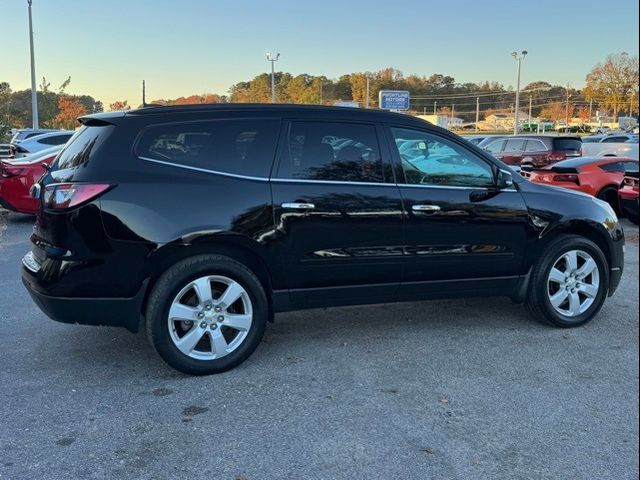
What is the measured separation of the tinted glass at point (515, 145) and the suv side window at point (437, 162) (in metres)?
15.4

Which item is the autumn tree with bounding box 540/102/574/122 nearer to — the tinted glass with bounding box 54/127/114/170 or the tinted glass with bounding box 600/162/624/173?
the tinted glass with bounding box 600/162/624/173

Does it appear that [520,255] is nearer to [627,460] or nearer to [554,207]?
[554,207]

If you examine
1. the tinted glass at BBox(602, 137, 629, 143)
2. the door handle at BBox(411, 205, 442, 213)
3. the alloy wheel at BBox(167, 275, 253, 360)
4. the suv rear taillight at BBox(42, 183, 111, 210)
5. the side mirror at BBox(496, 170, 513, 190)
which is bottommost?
the alloy wheel at BBox(167, 275, 253, 360)

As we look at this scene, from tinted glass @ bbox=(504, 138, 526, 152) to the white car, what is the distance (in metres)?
13.3

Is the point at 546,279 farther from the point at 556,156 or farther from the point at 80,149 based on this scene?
the point at 556,156

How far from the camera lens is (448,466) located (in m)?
2.88

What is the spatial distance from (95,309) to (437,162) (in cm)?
271

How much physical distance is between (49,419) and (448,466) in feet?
7.28

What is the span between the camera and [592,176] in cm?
1109

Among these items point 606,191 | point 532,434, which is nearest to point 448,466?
point 532,434

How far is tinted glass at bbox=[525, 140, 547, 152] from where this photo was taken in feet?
60.1

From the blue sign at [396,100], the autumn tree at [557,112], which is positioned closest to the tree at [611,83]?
the autumn tree at [557,112]

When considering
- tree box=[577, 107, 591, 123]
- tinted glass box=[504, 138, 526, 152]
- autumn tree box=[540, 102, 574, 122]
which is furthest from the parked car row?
tree box=[577, 107, 591, 123]

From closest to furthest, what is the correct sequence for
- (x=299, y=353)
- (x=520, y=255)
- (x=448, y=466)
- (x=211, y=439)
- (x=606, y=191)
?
(x=448, y=466) < (x=211, y=439) < (x=299, y=353) < (x=520, y=255) < (x=606, y=191)
